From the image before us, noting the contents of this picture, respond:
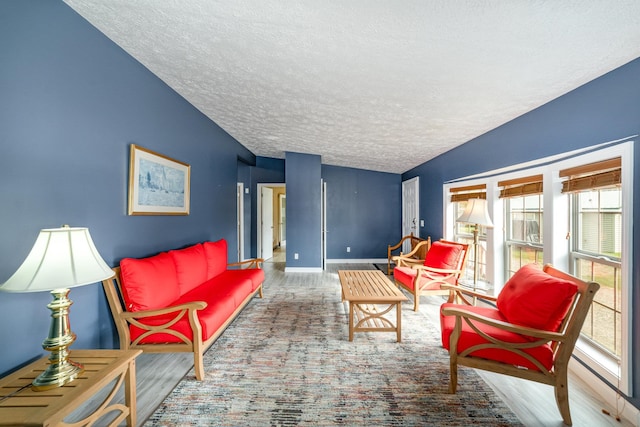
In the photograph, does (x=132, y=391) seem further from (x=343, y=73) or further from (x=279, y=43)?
(x=343, y=73)

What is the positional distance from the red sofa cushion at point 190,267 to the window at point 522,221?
3658 mm

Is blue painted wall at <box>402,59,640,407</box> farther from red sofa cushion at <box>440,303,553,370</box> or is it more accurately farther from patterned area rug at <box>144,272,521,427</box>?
patterned area rug at <box>144,272,521,427</box>

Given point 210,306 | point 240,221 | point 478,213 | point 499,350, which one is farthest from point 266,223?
point 499,350

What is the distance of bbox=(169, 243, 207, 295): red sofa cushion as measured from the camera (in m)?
2.47

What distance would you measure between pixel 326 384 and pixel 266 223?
505 cm

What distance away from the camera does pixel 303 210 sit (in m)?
5.28

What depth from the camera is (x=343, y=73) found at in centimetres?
206

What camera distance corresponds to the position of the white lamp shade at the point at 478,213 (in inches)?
108

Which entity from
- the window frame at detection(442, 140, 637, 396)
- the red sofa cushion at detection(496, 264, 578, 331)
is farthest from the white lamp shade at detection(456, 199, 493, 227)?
the red sofa cushion at detection(496, 264, 578, 331)

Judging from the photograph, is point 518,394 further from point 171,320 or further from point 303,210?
point 303,210

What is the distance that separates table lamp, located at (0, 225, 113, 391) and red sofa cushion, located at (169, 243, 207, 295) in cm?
119

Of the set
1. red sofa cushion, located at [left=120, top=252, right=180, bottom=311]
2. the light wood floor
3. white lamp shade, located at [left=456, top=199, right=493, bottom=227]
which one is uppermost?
white lamp shade, located at [left=456, top=199, right=493, bottom=227]

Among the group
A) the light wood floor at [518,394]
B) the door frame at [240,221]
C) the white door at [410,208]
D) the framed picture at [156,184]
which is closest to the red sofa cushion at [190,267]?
the framed picture at [156,184]

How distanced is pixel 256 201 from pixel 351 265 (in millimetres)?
2911
